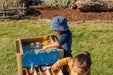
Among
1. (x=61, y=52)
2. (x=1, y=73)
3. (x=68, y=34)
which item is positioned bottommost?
(x=1, y=73)

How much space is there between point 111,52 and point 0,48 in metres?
3.06

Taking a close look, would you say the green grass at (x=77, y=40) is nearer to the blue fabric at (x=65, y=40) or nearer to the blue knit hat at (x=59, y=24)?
the blue fabric at (x=65, y=40)

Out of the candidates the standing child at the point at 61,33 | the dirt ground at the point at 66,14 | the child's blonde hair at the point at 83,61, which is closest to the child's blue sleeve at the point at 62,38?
the standing child at the point at 61,33

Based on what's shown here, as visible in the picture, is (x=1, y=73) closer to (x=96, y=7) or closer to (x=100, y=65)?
(x=100, y=65)

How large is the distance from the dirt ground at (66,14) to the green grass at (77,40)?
0.83 m

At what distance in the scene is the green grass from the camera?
4220 millimetres

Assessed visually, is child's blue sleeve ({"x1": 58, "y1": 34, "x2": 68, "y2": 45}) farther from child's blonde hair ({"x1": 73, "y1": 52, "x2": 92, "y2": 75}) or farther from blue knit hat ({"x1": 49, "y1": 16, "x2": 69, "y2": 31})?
child's blonde hair ({"x1": 73, "y1": 52, "x2": 92, "y2": 75})

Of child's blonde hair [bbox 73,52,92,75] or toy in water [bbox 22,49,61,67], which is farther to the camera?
toy in water [bbox 22,49,61,67]

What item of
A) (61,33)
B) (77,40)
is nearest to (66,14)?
(77,40)

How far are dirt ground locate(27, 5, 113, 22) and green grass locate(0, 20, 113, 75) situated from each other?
2.72 feet

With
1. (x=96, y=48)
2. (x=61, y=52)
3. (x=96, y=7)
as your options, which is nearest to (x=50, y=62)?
(x=61, y=52)

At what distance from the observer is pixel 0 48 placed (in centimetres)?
497

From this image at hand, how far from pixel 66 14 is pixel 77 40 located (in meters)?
2.75

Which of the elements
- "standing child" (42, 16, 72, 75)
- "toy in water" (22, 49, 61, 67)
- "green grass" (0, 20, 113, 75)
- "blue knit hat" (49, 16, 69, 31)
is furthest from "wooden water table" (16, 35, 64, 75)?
"green grass" (0, 20, 113, 75)
